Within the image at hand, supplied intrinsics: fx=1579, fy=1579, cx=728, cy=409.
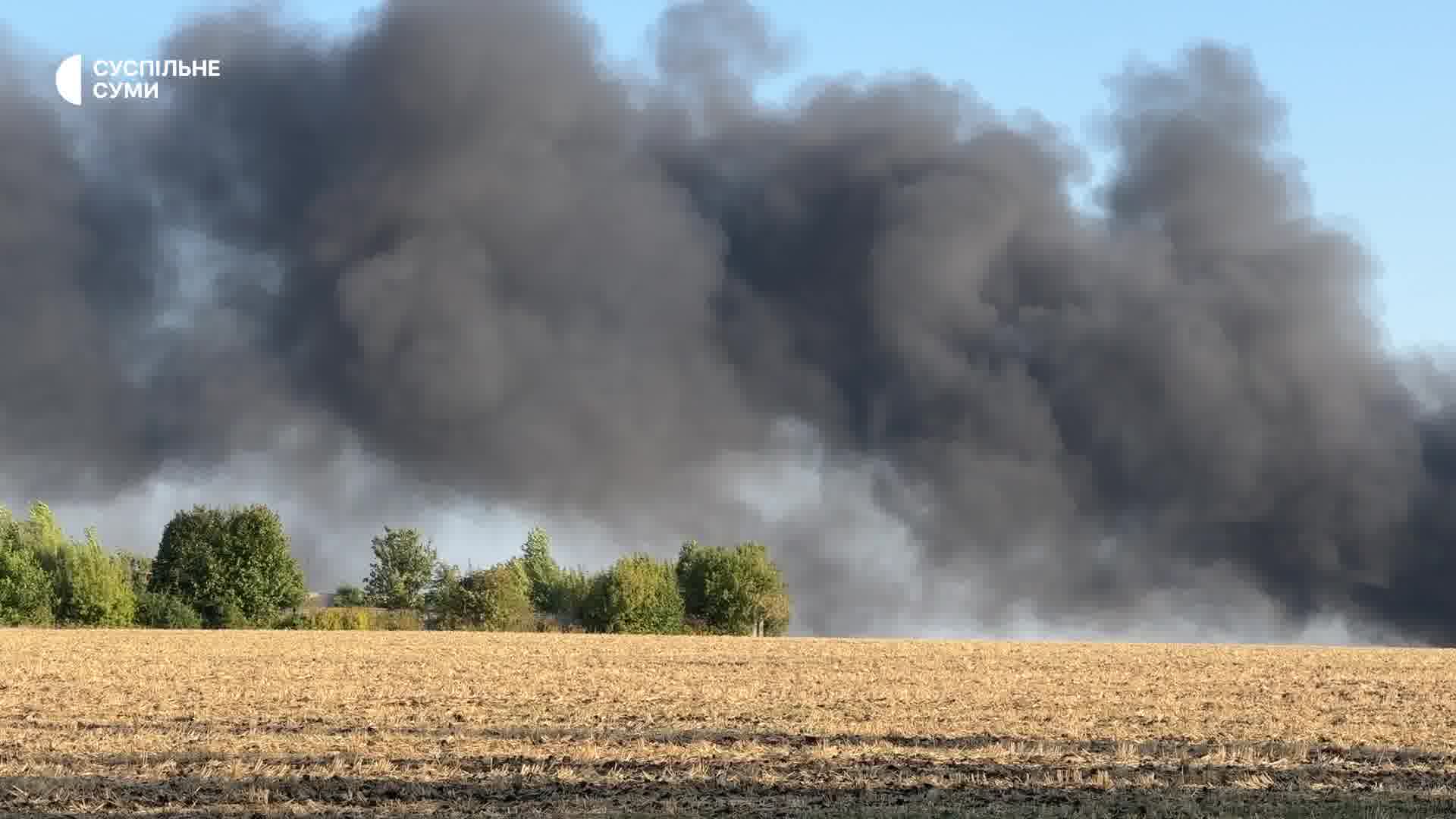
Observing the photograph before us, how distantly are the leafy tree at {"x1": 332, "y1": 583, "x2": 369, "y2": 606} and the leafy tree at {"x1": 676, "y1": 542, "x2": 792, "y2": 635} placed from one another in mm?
51563

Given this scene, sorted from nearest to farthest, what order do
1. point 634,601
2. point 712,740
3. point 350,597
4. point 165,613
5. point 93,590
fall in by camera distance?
point 712,740, point 93,590, point 165,613, point 634,601, point 350,597

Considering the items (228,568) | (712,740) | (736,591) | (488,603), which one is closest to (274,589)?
(228,568)

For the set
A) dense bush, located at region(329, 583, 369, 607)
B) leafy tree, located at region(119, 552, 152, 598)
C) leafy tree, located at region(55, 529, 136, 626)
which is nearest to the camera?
leafy tree, located at region(55, 529, 136, 626)

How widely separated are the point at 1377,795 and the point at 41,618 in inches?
4129

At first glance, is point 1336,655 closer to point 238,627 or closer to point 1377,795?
point 1377,795

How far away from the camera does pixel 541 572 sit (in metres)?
150

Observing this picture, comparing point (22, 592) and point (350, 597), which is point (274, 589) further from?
point (350, 597)

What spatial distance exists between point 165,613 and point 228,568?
520 centimetres

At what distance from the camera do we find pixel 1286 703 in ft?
128

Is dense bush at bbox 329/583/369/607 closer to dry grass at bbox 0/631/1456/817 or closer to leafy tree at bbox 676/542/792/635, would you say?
leafy tree at bbox 676/542/792/635

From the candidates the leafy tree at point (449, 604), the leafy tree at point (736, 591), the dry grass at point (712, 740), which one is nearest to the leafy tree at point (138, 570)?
the leafy tree at point (449, 604)

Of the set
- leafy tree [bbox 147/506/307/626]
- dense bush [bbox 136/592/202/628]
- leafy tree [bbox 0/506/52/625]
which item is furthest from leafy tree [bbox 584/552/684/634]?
leafy tree [bbox 0/506/52/625]

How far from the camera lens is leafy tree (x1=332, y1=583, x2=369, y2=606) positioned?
166 metres

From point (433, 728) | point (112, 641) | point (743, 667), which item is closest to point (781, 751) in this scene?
point (433, 728)
